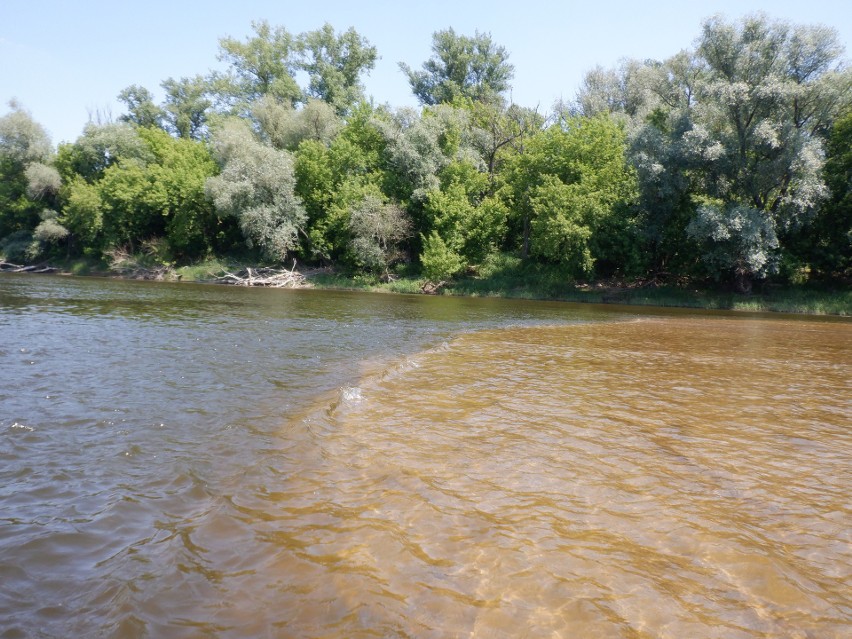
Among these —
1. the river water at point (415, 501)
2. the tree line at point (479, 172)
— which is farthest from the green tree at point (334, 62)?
the river water at point (415, 501)

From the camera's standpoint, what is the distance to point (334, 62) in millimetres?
68750

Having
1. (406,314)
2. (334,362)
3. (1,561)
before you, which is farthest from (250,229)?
(1,561)

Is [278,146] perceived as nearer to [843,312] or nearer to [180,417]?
[843,312]

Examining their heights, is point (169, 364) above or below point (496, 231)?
below

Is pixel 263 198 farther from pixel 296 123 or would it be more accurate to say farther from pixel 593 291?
pixel 593 291

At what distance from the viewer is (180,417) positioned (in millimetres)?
6652

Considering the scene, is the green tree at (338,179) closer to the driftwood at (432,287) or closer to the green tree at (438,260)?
the green tree at (438,260)

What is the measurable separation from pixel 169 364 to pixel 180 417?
354 centimetres

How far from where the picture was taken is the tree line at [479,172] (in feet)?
96.2

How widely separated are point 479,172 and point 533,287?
42.0 feet

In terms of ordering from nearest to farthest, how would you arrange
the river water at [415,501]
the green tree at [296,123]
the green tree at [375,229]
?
the river water at [415,501] < the green tree at [375,229] < the green tree at [296,123]

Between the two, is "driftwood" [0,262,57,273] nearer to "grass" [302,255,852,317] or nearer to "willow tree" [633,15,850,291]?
"grass" [302,255,852,317]

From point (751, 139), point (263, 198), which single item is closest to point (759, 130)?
point (751, 139)

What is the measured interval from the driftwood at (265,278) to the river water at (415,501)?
3267 centimetres
